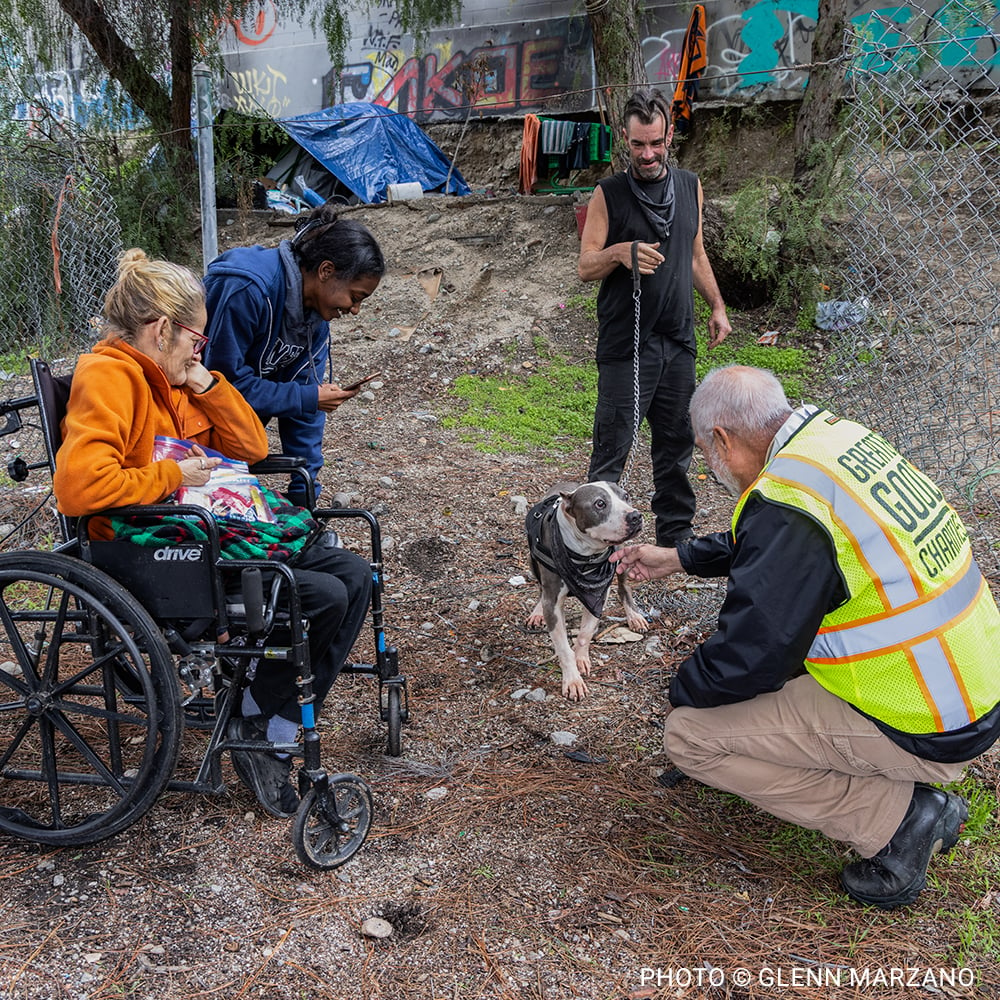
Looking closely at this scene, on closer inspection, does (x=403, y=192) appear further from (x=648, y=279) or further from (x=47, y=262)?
(x=648, y=279)

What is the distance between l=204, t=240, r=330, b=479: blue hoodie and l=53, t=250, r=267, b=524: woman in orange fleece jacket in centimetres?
35

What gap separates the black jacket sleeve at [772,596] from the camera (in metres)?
2.20

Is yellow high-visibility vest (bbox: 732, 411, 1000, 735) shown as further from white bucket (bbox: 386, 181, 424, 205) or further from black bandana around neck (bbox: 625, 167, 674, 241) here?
→ white bucket (bbox: 386, 181, 424, 205)

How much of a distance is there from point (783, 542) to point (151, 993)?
1937 mm

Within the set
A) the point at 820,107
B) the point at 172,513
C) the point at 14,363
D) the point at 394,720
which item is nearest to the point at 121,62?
the point at 14,363

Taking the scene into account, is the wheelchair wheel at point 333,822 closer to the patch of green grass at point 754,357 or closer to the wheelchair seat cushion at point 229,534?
the wheelchair seat cushion at point 229,534

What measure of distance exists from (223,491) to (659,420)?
8.15ft

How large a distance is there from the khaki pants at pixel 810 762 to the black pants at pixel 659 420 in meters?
1.97

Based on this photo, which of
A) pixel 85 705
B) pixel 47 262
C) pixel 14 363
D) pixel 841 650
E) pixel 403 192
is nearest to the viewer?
pixel 841 650

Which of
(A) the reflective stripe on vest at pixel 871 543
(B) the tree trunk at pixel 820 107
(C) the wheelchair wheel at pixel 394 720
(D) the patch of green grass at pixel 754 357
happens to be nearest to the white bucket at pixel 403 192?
(D) the patch of green grass at pixel 754 357

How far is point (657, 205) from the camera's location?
4.18 meters

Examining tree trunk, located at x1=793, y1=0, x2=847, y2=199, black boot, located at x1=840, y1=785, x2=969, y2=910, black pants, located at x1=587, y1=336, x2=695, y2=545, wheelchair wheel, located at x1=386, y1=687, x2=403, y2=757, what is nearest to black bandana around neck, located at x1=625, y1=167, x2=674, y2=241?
black pants, located at x1=587, y1=336, x2=695, y2=545

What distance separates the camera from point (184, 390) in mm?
2740

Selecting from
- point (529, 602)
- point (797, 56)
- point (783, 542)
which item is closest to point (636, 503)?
point (529, 602)
